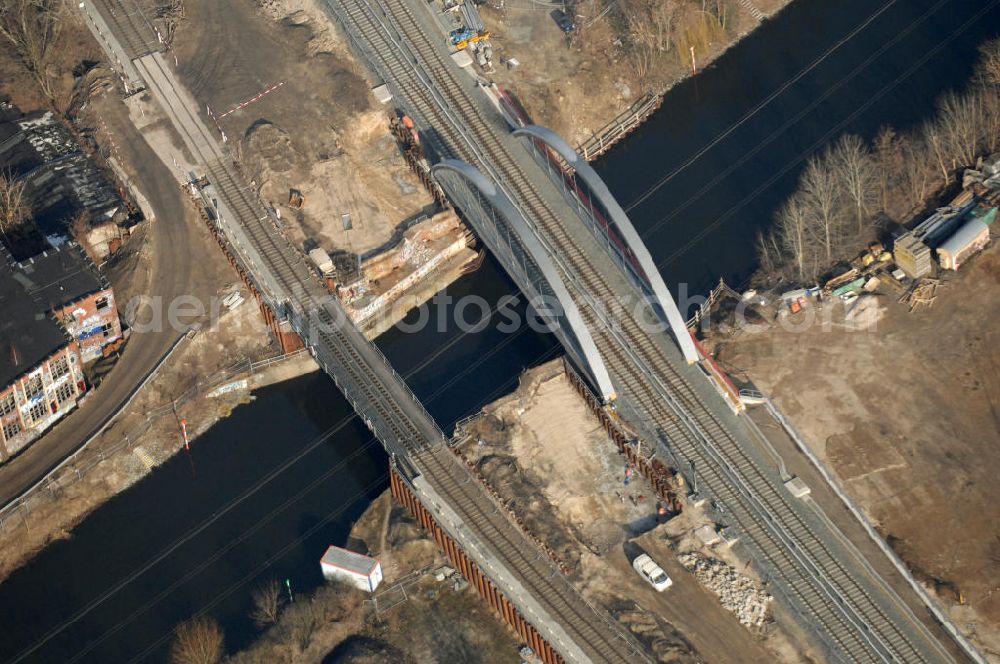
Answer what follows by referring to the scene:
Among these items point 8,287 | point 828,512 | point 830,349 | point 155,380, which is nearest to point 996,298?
point 830,349

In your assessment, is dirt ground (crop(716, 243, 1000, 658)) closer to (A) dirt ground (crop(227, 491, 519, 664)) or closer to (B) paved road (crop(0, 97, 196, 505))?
(A) dirt ground (crop(227, 491, 519, 664))

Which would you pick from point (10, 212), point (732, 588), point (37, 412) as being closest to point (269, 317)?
point (37, 412)

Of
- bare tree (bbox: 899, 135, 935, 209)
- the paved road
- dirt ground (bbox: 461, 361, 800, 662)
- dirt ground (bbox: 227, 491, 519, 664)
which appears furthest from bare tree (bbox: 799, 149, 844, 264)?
the paved road

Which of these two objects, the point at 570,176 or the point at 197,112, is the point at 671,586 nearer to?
the point at 570,176

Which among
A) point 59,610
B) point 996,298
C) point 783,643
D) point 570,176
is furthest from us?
point 570,176

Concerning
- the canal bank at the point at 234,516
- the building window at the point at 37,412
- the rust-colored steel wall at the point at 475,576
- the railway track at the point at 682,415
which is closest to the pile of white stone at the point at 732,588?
the railway track at the point at 682,415
